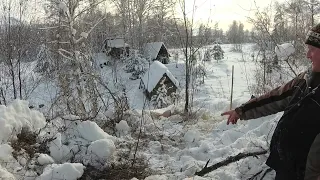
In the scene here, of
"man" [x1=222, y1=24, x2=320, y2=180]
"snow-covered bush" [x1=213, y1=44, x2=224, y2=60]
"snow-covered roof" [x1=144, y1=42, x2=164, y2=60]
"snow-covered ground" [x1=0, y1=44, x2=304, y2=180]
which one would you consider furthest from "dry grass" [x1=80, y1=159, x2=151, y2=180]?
"snow-covered bush" [x1=213, y1=44, x2=224, y2=60]

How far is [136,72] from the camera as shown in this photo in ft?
87.9

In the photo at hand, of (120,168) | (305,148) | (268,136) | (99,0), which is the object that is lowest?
(120,168)

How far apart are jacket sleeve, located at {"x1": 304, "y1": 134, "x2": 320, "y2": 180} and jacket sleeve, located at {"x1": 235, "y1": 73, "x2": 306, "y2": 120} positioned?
48 centimetres

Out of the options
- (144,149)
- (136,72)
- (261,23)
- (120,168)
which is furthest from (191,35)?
(136,72)

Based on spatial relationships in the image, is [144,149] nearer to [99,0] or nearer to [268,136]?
[268,136]

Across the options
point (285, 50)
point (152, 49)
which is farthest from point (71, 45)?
point (152, 49)

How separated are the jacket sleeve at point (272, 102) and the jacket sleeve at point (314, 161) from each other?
0.48 metres

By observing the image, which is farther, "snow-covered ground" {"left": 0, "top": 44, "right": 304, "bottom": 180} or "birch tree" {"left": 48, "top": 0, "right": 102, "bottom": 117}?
"birch tree" {"left": 48, "top": 0, "right": 102, "bottom": 117}

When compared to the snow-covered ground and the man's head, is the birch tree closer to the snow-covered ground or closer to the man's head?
the snow-covered ground

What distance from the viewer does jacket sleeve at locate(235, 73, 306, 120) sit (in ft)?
7.56

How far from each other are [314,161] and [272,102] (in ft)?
1.93

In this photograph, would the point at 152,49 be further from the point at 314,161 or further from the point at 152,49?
the point at 314,161

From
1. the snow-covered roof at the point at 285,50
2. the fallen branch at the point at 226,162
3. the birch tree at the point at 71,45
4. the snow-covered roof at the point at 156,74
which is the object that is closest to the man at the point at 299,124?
the fallen branch at the point at 226,162

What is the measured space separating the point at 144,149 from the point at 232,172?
58.6 inches
